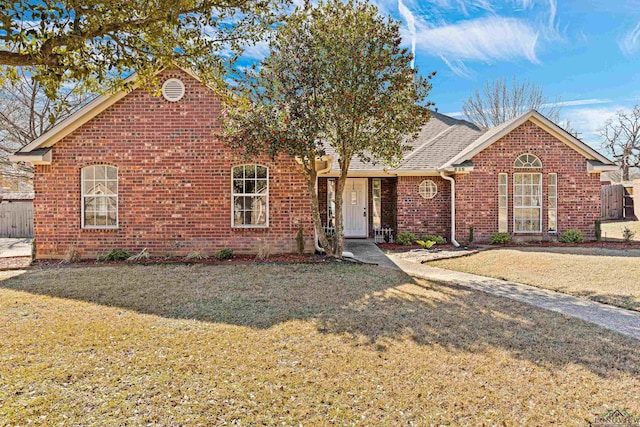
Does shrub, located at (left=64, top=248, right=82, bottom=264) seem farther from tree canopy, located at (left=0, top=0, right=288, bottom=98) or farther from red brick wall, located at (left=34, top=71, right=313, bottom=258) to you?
tree canopy, located at (left=0, top=0, right=288, bottom=98)

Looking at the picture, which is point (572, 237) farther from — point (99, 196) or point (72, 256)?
point (72, 256)

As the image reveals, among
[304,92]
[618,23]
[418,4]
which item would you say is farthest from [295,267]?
[618,23]

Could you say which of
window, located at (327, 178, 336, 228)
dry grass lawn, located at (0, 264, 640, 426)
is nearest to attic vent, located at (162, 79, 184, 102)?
dry grass lawn, located at (0, 264, 640, 426)

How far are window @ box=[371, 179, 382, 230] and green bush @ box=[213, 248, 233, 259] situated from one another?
22.2 feet

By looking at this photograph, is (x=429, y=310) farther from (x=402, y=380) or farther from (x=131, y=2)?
(x=131, y=2)

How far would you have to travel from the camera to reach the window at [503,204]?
1388cm

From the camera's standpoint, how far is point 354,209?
15922 millimetres

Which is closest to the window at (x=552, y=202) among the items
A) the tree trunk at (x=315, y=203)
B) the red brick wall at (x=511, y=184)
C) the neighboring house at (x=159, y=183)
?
the red brick wall at (x=511, y=184)

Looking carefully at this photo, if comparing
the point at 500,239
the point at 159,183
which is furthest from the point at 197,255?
the point at 500,239

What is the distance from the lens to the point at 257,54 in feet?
32.8

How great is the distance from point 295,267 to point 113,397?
6374 mm

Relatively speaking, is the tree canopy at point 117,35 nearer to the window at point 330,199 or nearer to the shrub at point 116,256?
the shrub at point 116,256

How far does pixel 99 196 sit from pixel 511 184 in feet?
43.4

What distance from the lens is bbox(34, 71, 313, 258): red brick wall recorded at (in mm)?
11008
